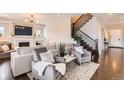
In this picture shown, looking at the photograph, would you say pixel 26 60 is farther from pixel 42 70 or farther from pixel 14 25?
pixel 14 25

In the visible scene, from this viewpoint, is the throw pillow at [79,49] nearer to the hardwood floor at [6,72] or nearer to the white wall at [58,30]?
the white wall at [58,30]

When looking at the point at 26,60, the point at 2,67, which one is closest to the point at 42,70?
the point at 26,60

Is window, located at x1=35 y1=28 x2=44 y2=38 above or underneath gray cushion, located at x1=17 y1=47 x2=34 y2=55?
above

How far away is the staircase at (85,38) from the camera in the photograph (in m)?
5.19

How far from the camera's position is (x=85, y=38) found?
520cm

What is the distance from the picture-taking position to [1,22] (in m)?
4.84

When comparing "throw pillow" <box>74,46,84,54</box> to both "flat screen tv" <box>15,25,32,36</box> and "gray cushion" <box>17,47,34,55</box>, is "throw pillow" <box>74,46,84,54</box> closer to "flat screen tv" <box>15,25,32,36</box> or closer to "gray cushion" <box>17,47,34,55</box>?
"gray cushion" <box>17,47,34,55</box>

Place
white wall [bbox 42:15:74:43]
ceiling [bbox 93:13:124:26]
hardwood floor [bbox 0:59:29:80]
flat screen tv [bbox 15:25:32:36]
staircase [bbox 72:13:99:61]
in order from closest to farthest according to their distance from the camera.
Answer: hardwood floor [bbox 0:59:29:80] < ceiling [bbox 93:13:124:26] < staircase [bbox 72:13:99:61] < white wall [bbox 42:15:74:43] < flat screen tv [bbox 15:25:32:36]

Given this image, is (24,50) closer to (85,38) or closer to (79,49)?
(79,49)

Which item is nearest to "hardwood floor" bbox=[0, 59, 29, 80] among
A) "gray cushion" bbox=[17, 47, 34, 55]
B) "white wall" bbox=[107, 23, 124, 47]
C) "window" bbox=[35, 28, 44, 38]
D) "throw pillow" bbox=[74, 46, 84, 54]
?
"gray cushion" bbox=[17, 47, 34, 55]

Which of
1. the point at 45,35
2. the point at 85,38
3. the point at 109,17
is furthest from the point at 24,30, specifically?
the point at 109,17

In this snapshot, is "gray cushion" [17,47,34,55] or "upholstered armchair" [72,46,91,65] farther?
"upholstered armchair" [72,46,91,65]

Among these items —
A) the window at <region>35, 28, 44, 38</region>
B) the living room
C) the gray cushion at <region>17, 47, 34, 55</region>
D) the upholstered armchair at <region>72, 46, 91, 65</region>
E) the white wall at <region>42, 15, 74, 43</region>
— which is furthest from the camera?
the window at <region>35, 28, 44, 38</region>

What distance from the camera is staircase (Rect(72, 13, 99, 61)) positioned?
5.19 m
